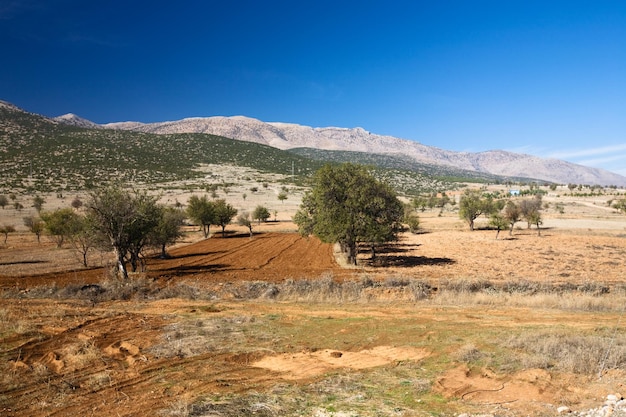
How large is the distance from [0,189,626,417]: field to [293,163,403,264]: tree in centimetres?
1013

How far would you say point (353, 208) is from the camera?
33.4 meters

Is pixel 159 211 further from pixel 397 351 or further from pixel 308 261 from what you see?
pixel 397 351

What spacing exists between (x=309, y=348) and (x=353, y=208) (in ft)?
73.6

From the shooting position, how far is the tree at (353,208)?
32625 millimetres

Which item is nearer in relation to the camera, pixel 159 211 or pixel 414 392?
pixel 414 392

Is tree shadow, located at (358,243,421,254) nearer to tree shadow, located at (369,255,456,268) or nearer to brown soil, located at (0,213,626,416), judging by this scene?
tree shadow, located at (369,255,456,268)

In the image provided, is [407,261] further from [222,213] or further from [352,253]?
[222,213]

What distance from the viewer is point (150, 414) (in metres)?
7.57

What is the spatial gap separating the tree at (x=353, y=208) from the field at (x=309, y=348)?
33.2ft

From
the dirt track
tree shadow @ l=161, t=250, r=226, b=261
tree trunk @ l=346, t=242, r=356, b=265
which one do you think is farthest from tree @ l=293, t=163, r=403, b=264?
tree shadow @ l=161, t=250, r=226, b=261

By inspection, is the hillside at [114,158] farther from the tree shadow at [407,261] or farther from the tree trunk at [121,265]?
the tree trunk at [121,265]

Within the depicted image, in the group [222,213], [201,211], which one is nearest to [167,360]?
[201,211]

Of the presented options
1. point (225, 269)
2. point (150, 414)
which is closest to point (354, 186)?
point (225, 269)

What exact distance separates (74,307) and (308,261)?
22.9 metres
